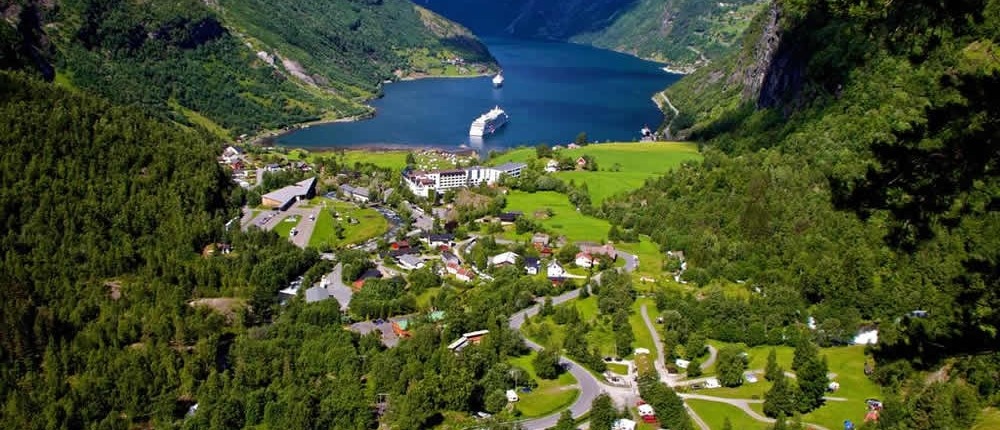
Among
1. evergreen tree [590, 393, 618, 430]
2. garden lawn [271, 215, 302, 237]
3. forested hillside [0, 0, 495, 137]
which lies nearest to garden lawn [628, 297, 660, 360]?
evergreen tree [590, 393, 618, 430]

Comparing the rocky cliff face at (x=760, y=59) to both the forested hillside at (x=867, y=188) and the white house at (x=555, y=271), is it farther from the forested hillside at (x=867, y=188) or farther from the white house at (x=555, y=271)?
the white house at (x=555, y=271)

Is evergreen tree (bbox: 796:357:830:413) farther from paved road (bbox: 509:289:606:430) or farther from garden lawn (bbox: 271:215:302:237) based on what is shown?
garden lawn (bbox: 271:215:302:237)

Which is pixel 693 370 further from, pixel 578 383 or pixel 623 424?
pixel 623 424

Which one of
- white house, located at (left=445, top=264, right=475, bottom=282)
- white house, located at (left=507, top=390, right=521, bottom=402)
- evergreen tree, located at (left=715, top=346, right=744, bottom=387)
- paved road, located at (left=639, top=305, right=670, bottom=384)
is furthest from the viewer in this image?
white house, located at (left=445, top=264, right=475, bottom=282)

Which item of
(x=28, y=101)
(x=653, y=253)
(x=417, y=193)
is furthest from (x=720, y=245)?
(x=28, y=101)

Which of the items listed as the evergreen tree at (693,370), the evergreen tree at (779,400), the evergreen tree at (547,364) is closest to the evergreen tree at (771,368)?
the evergreen tree at (779,400)
